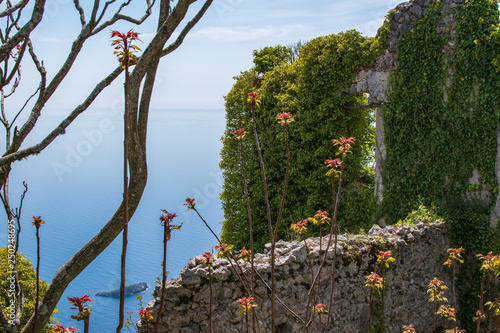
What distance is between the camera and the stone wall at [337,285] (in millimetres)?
4758

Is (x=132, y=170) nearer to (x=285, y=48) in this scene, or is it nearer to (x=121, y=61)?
(x=121, y=61)

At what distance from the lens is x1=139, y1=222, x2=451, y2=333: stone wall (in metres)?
4.76

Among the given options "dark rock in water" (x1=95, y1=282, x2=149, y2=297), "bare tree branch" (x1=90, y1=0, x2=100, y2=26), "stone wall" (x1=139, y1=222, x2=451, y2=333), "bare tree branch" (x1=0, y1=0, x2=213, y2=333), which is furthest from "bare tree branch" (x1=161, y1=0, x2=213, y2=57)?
"dark rock in water" (x1=95, y1=282, x2=149, y2=297)

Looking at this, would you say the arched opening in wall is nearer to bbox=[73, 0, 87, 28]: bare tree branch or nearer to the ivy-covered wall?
the ivy-covered wall

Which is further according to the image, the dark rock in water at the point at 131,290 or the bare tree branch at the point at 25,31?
the dark rock in water at the point at 131,290

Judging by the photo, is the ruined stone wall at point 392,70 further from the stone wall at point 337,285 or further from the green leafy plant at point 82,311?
the green leafy plant at point 82,311

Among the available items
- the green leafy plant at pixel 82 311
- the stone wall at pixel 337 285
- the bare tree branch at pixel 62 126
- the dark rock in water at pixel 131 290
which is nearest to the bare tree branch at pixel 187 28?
the bare tree branch at pixel 62 126

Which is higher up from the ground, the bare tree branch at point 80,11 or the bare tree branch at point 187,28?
the bare tree branch at point 80,11

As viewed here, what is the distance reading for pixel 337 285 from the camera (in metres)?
5.64

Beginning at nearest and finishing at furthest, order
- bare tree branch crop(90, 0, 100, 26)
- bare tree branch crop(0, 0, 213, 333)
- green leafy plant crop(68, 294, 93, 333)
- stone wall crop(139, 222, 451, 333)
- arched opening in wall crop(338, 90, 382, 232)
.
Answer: green leafy plant crop(68, 294, 93, 333) < bare tree branch crop(0, 0, 213, 333) < bare tree branch crop(90, 0, 100, 26) < stone wall crop(139, 222, 451, 333) < arched opening in wall crop(338, 90, 382, 232)

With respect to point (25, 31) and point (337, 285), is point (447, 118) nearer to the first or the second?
point (337, 285)

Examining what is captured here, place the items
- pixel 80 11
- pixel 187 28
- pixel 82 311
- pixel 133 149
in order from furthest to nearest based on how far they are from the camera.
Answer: pixel 80 11, pixel 187 28, pixel 133 149, pixel 82 311

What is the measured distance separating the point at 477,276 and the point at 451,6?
461cm

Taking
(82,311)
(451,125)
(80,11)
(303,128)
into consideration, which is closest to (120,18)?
(80,11)
